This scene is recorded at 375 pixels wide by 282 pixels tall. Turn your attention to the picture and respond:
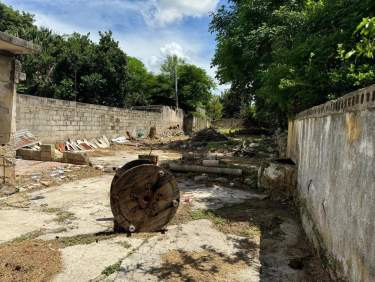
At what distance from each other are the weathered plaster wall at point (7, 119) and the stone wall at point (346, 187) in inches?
218

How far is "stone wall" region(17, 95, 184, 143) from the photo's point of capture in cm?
1184

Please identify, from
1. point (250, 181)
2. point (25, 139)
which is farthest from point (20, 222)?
point (25, 139)

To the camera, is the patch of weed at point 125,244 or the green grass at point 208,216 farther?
the green grass at point 208,216

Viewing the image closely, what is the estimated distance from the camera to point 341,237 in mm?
2891

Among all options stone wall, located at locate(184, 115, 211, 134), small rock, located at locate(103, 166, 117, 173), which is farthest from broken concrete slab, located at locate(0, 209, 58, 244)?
stone wall, located at locate(184, 115, 211, 134)

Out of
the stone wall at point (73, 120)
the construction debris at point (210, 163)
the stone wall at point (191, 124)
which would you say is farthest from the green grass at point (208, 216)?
the stone wall at point (191, 124)

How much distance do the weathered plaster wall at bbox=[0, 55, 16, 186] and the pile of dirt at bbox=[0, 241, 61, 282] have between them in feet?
9.77

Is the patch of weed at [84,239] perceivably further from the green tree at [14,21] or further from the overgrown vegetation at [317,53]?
the green tree at [14,21]

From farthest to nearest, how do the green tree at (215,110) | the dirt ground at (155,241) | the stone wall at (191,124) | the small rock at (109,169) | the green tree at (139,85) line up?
1. the green tree at (215,110)
2. the stone wall at (191,124)
3. the green tree at (139,85)
4. the small rock at (109,169)
5. the dirt ground at (155,241)

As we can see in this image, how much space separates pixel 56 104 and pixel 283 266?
1166cm

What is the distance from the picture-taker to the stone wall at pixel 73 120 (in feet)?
38.9

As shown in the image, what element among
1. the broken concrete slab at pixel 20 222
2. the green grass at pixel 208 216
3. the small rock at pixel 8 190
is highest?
the small rock at pixel 8 190

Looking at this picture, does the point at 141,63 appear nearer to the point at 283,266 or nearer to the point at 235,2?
the point at 235,2

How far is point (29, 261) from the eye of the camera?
3568 millimetres
